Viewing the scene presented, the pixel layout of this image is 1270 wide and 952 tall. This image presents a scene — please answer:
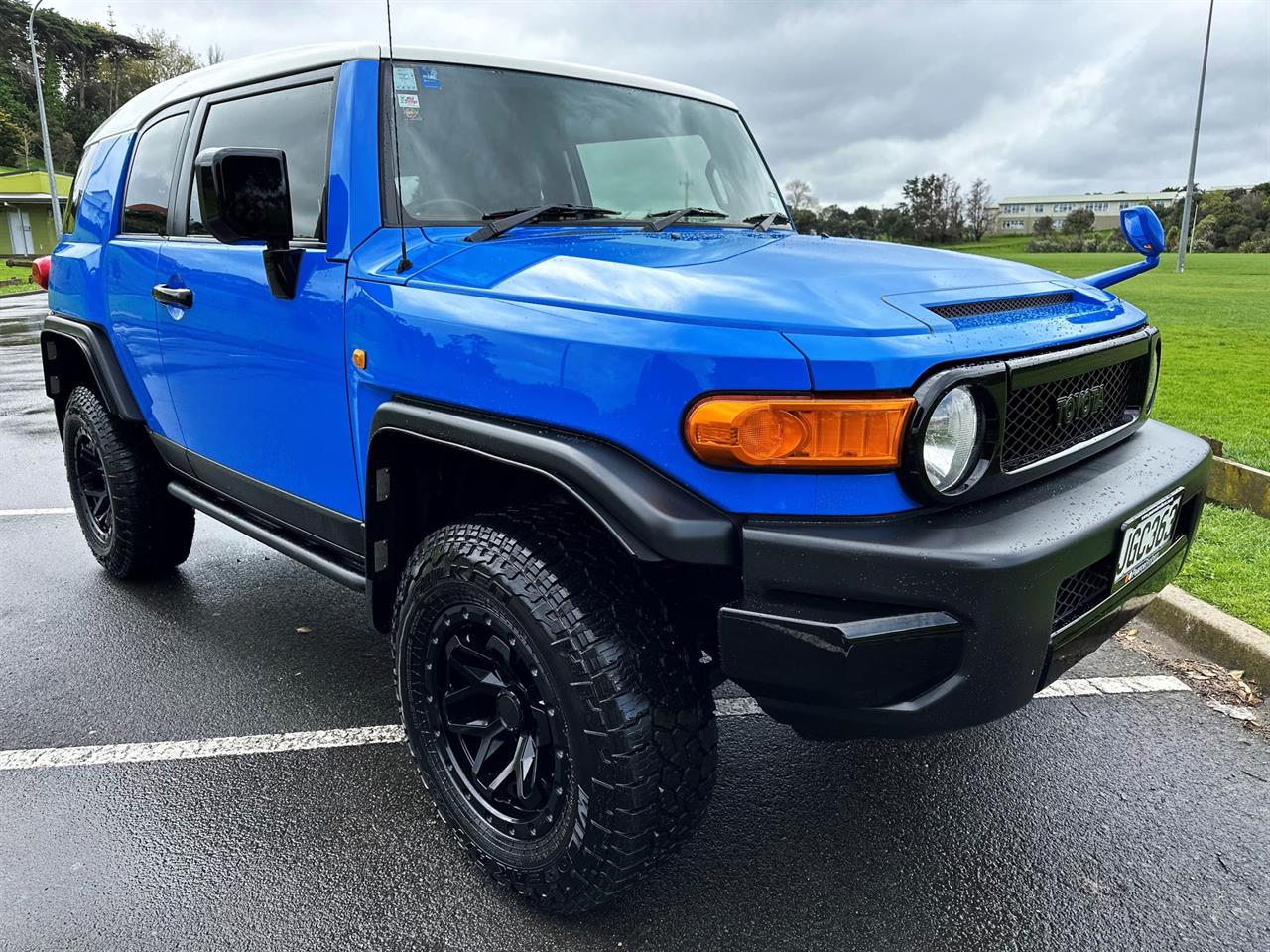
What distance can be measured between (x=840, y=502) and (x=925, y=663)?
0.34 meters

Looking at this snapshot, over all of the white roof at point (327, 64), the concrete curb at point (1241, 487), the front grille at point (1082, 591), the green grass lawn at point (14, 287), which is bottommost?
the green grass lawn at point (14, 287)

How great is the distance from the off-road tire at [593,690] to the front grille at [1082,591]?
76cm

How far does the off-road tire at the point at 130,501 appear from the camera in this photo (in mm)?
3939

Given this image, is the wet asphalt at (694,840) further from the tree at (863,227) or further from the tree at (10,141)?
the tree at (10,141)

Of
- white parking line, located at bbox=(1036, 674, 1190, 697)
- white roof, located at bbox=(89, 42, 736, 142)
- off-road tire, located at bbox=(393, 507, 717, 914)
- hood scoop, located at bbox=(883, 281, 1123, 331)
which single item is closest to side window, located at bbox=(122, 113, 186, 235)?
white roof, located at bbox=(89, 42, 736, 142)

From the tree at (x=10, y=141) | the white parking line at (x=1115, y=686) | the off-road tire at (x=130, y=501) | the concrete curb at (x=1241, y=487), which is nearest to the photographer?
the white parking line at (x=1115, y=686)

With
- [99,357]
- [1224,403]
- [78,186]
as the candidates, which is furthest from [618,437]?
[1224,403]

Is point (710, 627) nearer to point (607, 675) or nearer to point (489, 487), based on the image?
point (607, 675)

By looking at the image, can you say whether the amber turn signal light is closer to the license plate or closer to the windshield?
the license plate

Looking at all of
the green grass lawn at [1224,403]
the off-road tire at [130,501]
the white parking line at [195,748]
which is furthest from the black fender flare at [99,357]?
the green grass lawn at [1224,403]

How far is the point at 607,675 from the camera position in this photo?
1.88 m

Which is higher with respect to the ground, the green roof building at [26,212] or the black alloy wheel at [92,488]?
the green roof building at [26,212]

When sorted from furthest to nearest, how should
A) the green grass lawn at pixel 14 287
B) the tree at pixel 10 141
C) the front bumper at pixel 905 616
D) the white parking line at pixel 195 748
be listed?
the tree at pixel 10 141
the green grass lawn at pixel 14 287
the white parking line at pixel 195 748
the front bumper at pixel 905 616

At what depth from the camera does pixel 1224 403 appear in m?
7.70
